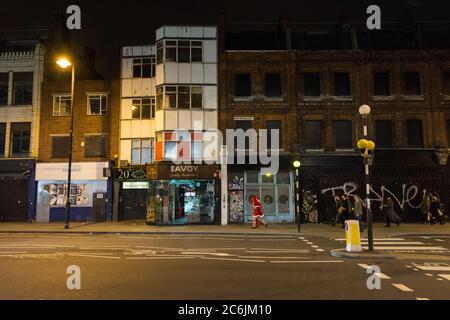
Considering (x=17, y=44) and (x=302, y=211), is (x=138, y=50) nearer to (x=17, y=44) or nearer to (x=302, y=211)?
(x=17, y=44)

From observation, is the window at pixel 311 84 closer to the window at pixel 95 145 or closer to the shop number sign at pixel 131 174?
the shop number sign at pixel 131 174

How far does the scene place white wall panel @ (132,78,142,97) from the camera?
29.1 m

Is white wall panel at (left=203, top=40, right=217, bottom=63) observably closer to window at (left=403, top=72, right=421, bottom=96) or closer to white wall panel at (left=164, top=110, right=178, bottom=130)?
white wall panel at (left=164, top=110, right=178, bottom=130)

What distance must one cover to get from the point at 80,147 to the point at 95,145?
1061 mm

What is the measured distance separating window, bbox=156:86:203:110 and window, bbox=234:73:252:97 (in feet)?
7.77

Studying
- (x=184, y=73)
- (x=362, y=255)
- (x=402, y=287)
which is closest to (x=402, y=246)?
(x=362, y=255)

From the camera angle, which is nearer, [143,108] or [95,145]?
[143,108]

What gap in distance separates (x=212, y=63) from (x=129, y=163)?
8567mm

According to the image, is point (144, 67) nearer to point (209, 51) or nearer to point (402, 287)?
point (209, 51)

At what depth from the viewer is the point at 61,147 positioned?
29422 mm

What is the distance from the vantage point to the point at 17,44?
31.4 meters

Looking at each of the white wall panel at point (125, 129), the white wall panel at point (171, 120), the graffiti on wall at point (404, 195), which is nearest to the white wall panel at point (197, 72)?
the white wall panel at point (171, 120)

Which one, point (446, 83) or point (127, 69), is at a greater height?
point (127, 69)
